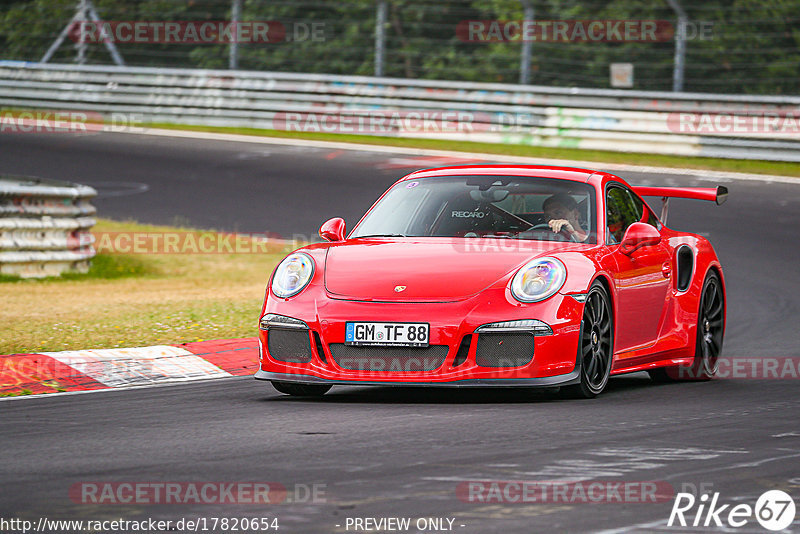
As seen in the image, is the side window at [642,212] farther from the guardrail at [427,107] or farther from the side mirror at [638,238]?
the guardrail at [427,107]

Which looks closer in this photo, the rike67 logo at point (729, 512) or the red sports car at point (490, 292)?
the rike67 logo at point (729, 512)

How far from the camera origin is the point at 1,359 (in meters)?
8.55

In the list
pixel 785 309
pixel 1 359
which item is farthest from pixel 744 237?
pixel 1 359

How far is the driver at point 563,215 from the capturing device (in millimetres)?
8195

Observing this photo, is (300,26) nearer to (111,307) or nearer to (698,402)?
(111,307)

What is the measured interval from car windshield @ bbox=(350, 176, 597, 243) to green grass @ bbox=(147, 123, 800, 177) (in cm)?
1325

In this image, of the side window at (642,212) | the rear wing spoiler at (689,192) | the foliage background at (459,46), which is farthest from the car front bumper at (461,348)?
the foliage background at (459,46)

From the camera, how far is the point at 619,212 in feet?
28.5

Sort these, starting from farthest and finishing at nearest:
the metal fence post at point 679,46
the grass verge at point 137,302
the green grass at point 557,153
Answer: the metal fence post at point 679,46, the green grass at point 557,153, the grass verge at point 137,302

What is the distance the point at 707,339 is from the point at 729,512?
14.9 ft

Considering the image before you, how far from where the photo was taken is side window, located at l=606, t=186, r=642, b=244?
838cm

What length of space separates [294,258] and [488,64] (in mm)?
20516

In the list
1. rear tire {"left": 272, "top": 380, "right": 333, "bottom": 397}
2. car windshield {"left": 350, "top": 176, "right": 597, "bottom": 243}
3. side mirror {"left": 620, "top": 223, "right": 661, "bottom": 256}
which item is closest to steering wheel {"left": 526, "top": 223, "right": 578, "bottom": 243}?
car windshield {"left": 350, "top": 176, "right": 597, "bottom": 243}

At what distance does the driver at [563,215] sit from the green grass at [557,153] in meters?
13.3
